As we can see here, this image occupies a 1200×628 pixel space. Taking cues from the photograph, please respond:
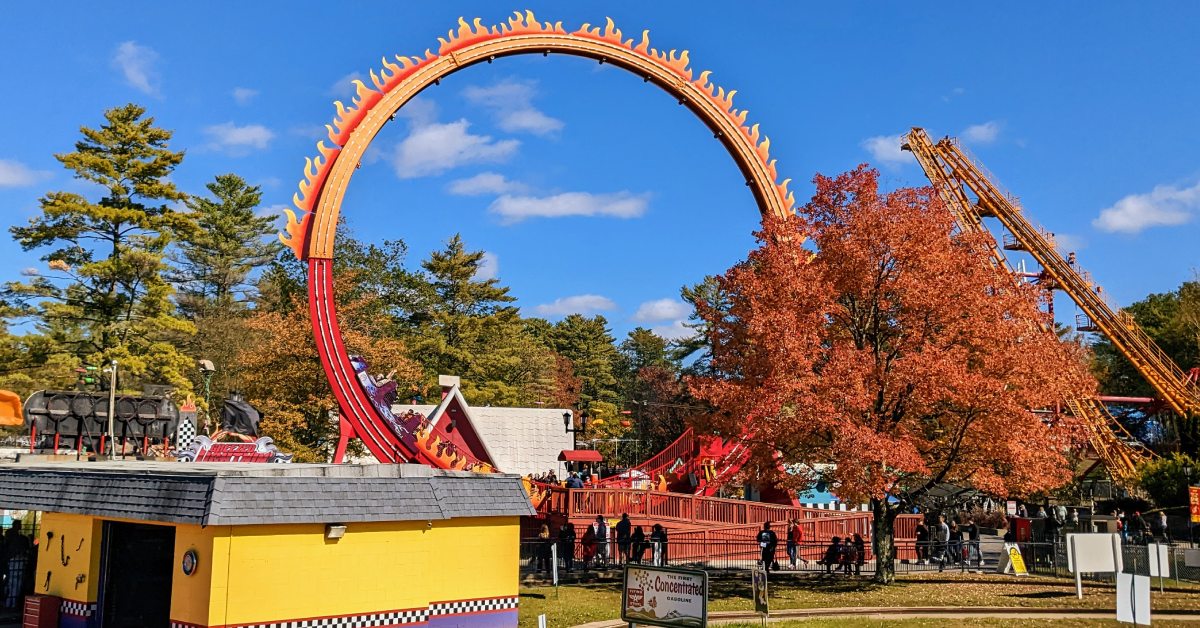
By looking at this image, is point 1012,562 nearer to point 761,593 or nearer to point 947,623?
point 947,623

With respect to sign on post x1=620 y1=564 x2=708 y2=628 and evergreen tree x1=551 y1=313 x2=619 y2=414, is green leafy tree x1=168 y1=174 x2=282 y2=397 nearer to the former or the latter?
evergreen tree x1=551 y1=313 x2=619 y2=414

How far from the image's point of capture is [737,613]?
1789 centimetres

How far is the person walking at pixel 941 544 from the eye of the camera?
2573 cm

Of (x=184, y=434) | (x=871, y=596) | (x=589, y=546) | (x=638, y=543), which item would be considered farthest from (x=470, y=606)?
(x=184, y=434)

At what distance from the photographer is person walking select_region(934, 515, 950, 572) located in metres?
25.7

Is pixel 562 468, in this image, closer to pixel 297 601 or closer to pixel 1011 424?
pixel 1011 424

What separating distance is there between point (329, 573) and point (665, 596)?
4.68m

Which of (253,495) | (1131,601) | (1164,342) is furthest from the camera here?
(1164,342)

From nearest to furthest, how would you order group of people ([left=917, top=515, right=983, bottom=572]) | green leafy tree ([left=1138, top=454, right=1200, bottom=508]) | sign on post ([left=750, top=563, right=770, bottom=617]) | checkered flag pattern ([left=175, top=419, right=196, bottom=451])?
sign on post ([left=750, top=563, right=770, bottom=617]) → group of people ([left=917, top=515, right=983, bottom=572]) → checkered flag pattern ([left=175, top=419, right=196, bottom=451]) → green leafy tree ([left=1138, top=454, right=1200, bottom=508])

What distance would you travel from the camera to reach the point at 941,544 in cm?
Result: 2550

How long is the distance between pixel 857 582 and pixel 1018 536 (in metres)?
10.9

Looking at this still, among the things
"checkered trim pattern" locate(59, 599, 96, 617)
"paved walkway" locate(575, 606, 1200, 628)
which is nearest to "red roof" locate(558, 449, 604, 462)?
"paved walkway" locate(575, 606, 1200, 628)

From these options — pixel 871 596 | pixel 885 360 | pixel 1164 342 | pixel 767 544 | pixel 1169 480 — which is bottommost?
pixel 871 596

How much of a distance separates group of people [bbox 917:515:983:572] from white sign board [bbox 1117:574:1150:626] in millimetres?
12144
